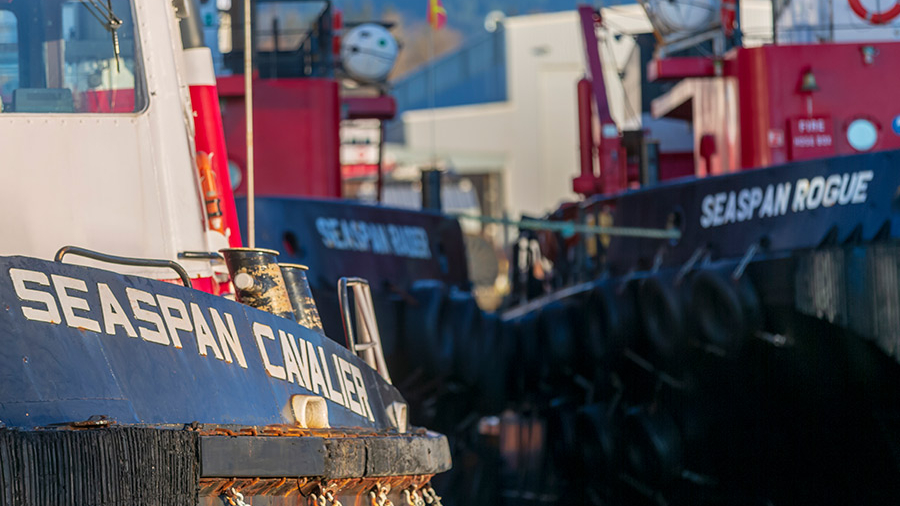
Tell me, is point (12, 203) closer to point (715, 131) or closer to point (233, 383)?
point (233, 383)

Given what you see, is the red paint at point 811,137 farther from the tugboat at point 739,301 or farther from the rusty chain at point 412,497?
the rusty chain at point 412,497

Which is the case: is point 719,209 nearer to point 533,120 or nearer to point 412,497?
point 412,497

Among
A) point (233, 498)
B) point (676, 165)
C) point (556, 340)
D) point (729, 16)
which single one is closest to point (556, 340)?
point (556, 340)

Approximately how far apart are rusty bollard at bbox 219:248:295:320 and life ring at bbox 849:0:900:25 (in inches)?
313

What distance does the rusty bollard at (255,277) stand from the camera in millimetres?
3746

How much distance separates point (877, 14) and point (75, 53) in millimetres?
7847

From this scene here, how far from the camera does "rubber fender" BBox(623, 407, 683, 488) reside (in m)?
9.24

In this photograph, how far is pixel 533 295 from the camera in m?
13.9

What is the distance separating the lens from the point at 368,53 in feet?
42.8

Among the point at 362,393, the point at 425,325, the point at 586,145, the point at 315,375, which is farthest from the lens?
the point at 586,145

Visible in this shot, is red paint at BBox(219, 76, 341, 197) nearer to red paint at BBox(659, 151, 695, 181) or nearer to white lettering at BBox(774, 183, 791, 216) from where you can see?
white lettering at BBox(774, 183, 791, 216)

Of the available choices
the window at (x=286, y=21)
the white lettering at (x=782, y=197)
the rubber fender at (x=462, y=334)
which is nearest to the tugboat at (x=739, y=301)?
the white lettering at (x=782, y=197)

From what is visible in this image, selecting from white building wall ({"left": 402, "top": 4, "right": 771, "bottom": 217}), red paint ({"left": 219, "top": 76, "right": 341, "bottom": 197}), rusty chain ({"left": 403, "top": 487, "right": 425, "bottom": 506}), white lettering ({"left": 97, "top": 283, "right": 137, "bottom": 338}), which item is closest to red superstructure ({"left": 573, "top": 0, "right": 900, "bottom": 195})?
red paint ({"left": 219, "top": 76, "right": 341, "bottom": 197})

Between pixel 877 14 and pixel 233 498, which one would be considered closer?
pixel 233 498
